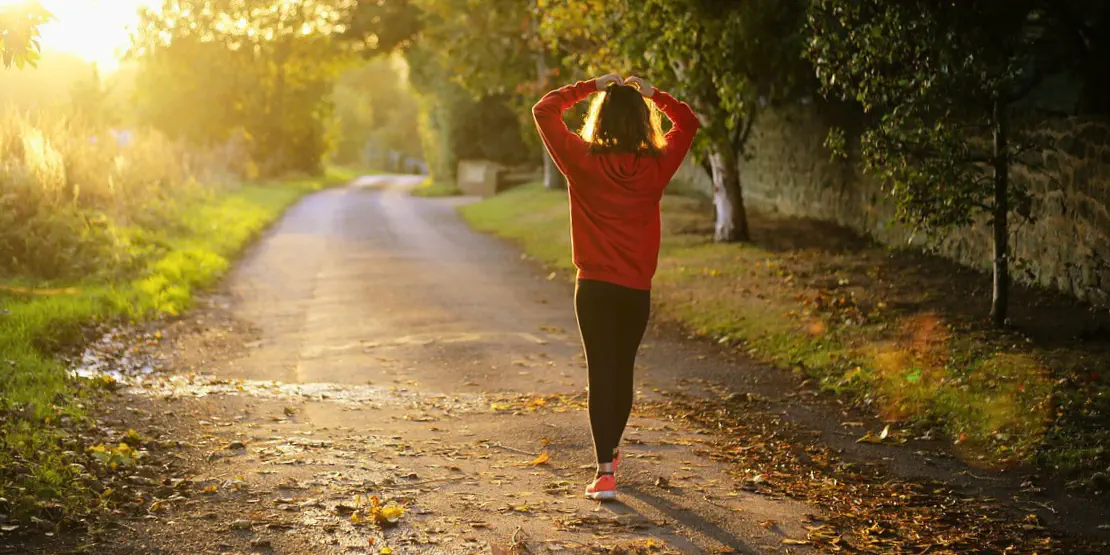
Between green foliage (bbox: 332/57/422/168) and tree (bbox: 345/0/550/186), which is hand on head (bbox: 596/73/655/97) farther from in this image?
green foliage (bbox: 332/57/422/168)

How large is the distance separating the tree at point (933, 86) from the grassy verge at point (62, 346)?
23.4ft

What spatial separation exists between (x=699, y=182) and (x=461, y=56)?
29.8 feet

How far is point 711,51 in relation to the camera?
637 inches

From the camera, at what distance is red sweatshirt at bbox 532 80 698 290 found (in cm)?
595

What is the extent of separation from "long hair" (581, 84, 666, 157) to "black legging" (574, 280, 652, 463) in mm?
702

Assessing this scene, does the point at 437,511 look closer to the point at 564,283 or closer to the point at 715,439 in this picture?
the point at 715,439

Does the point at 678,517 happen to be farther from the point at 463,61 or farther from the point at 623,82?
the point at 463,61

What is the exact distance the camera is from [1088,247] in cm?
1127

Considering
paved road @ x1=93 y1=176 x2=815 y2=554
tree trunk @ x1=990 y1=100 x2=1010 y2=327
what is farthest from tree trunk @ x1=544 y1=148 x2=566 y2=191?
tree trunk @ x1=990 y1=100 x2=1010 y2=327

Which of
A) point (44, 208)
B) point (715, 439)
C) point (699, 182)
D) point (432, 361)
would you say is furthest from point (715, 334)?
point (699, 182)

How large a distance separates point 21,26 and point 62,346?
3622 millimetres

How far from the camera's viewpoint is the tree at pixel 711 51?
1573 cm

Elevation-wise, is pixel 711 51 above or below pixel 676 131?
above

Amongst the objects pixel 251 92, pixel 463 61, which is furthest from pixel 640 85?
pixel 251 92
